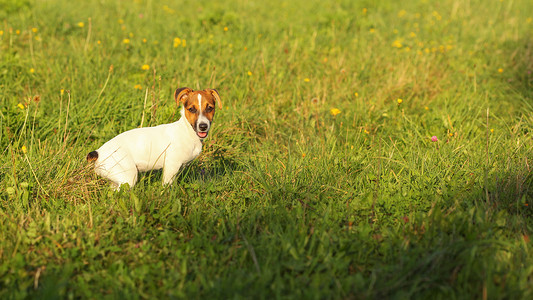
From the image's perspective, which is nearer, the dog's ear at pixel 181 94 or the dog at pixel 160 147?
the dog at pixel 160 147

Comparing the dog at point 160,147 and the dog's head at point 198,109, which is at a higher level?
the dog's head at point 198,109

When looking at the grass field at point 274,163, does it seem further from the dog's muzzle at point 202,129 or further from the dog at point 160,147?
the dog's muzzle at point 202,129

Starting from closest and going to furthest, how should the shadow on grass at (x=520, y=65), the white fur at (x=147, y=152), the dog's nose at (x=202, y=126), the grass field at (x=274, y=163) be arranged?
the grass field at (x=274, y=163) < the white fur at (x=147, y=152) < the dog's nose at (x=202, y=126) < the shadow on grass at (x=520, y=65)

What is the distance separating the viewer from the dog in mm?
4199

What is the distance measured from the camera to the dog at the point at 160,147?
4.20 meters

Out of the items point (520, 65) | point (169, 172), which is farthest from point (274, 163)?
point (520, 65)

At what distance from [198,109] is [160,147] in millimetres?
533

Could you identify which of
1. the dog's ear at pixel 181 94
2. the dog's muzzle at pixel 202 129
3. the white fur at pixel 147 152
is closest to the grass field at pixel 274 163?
the white fur at pixel 147 152

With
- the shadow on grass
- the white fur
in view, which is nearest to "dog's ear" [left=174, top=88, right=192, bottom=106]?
the white fur

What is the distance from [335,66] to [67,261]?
506 cm

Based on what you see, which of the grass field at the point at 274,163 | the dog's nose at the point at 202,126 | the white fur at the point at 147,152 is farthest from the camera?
the dog's nose at the point at 202,126

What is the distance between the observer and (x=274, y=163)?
4.60 meters

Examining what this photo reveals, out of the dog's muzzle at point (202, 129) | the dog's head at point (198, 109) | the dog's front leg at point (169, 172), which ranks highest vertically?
the dog's head at point (198, 109)

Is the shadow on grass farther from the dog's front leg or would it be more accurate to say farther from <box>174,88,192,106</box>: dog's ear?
the dog's front leg
